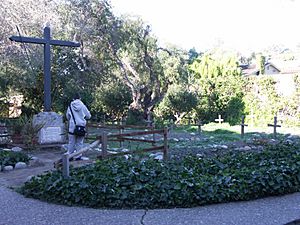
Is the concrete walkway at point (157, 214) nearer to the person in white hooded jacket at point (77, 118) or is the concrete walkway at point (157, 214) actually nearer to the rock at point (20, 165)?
the rock at point (20, 165)

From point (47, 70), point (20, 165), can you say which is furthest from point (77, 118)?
point (47, 70)

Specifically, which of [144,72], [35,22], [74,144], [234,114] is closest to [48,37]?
[35,22]

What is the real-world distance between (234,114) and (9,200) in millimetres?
20252

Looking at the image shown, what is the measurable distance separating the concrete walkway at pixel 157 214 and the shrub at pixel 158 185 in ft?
0.61

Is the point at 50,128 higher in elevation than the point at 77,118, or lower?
lower

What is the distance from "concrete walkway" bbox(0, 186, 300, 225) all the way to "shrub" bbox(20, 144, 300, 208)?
0.19 metres

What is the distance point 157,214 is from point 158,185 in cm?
63

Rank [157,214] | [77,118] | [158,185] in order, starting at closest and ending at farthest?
1. [157,214]
2. [158,185]
3. [77,118]

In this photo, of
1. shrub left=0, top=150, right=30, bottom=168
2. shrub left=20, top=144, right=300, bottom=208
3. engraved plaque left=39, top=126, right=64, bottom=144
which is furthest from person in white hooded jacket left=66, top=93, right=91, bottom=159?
engraved plaque left=39, top=126, right=64, bottom=144

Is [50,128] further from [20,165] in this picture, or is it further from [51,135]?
[20,165]

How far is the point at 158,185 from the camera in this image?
204 inches

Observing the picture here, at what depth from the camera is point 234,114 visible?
2408 cm

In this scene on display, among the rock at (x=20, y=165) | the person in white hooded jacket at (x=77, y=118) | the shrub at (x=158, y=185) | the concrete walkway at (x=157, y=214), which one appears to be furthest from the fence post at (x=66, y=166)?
the person in white hooded jacket at (x=77, y=118)

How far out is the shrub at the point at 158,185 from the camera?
500 cm
